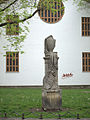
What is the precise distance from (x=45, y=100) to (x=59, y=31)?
1526 centimetres

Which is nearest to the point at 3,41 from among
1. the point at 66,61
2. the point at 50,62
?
the point at 66,61

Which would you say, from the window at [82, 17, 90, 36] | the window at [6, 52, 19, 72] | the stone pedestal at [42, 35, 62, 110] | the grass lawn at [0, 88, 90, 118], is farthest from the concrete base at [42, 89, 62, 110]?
the window at [82, 17, 90, 36]

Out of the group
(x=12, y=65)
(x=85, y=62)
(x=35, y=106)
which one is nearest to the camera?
(x=35, y=106)

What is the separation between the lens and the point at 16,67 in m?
23.5

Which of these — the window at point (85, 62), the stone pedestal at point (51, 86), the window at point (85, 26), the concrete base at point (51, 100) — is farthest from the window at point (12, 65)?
the concrete base at point (51, 100)

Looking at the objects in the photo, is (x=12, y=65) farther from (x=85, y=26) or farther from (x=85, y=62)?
(x=85, y=26)

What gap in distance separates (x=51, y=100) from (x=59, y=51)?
14.6 meters

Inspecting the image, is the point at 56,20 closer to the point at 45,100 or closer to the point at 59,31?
the point at 59,31

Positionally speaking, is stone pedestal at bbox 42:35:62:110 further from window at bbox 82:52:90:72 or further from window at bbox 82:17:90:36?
window at bbox 82:17:90:36

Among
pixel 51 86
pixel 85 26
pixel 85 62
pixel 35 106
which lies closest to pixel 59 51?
pixel 85 62

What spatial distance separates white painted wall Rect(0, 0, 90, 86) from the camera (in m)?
23.2

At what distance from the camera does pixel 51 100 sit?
935cm

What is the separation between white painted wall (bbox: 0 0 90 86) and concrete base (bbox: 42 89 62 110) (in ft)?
45.3

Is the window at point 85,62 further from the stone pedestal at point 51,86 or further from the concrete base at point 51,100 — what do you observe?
the concrete base at point 51,100
